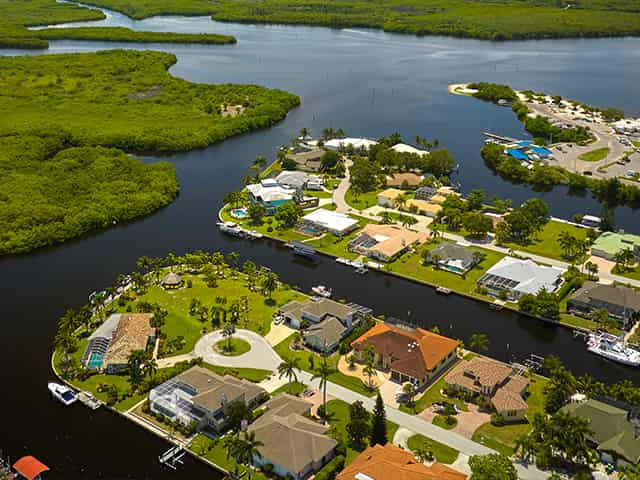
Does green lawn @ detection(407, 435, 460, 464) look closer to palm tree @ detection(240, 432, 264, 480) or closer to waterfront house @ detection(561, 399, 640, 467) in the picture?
waterfront house @ detection(561, 399, 640, 467)

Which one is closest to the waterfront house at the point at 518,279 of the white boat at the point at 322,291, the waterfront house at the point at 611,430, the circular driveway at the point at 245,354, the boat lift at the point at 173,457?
the white boat at the point at 322,291

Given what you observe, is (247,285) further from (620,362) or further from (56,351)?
(620,362)

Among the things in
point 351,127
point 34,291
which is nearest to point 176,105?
point 351,127

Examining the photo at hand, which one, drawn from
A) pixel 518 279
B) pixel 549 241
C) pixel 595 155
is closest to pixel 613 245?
pixel 549 241

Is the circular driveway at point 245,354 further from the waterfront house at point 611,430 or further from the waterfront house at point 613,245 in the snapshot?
the waterfront house at point 613,245

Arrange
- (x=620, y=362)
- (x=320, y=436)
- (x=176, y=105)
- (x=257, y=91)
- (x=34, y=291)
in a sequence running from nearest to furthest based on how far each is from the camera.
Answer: (x=320, y=436) → (x=620, y=362) → (x=34, y=291) → (x=176, y=105) → (x=257, y=91)

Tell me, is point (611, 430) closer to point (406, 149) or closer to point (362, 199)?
point (362, 199)
